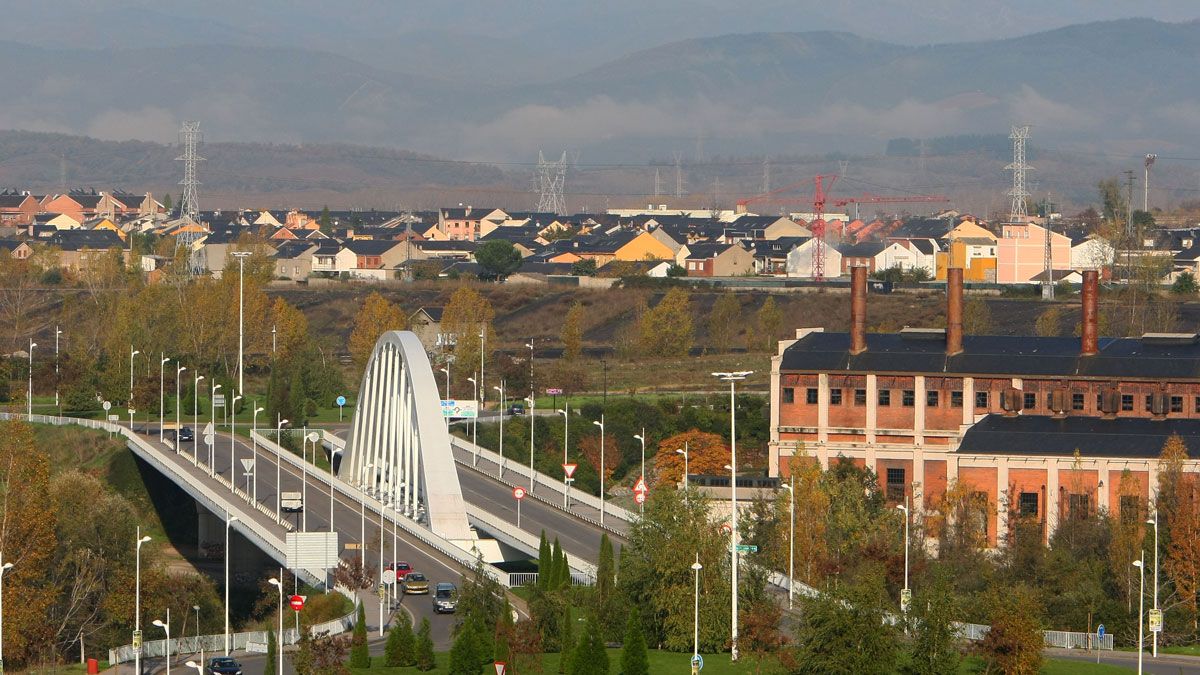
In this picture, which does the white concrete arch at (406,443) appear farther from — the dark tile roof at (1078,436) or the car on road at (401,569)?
the dark tile roof at (1078,436)

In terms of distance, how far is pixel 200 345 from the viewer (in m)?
124

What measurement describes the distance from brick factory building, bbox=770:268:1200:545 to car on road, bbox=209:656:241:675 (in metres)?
30.8

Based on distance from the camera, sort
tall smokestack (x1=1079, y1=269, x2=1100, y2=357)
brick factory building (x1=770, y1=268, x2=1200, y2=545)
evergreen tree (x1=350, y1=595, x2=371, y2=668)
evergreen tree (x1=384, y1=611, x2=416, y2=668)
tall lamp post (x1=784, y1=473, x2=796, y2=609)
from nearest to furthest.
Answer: evergreen tree (x1=350, y1=595, x2=371, y2=668) → evergreen tree (x1=384, y1=611, x2=416, y2=668) → tall lamp post (x1=784, y1=473, x2=796, y2=609) → brick factory building (x1=770, y1=268, x2=1200, y2=545) → tall smokestack (x1=1079, y1=269, x2=1100, y2=357)

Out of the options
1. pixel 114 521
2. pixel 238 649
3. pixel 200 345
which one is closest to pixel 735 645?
pixel 238 649

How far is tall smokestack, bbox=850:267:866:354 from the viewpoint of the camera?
88787mm

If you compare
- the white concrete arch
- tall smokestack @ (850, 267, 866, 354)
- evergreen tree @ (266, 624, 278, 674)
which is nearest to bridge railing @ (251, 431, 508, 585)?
the white concrete arch

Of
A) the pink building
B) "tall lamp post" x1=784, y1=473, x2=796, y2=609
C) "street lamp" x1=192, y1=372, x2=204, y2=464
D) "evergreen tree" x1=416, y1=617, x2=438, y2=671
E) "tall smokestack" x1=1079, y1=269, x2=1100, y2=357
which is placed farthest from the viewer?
the pink building

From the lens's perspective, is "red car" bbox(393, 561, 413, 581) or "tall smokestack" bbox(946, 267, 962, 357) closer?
"red car" bbox(393, 561, 413, 581)

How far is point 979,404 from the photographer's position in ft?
282

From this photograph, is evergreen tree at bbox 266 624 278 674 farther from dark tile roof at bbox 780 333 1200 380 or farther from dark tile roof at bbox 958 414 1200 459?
dark tile roof at bbox 780 333 1200 380

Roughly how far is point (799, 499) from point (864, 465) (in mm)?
16414

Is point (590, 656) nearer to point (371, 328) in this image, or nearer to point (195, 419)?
point (195, 419)

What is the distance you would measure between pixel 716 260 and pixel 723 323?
4517cm

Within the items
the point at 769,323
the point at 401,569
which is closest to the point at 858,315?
the point at 401,569
